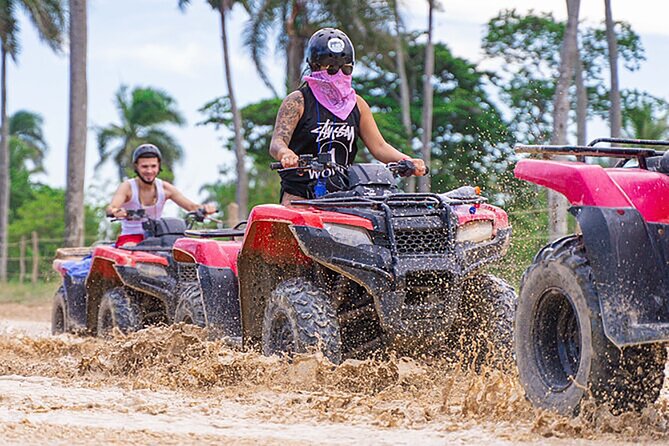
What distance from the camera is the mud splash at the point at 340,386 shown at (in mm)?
4785

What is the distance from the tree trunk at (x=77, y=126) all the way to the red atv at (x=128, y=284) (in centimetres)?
1193

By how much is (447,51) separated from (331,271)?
3553 cm

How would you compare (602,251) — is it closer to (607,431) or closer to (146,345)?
(607,431)

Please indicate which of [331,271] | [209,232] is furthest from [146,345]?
[331,271]

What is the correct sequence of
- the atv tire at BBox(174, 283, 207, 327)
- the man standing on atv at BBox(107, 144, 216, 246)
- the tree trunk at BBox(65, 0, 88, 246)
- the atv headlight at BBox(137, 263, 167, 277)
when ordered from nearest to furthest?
the atv tire at BBox(174, 283, 207, 327)
the atv headlight at BBox(137, 263, 167, 277)
the man standing on atv at BBox(107, 144, 216, 246)
the tree trunk at BBox(65, 0, 88, 246)

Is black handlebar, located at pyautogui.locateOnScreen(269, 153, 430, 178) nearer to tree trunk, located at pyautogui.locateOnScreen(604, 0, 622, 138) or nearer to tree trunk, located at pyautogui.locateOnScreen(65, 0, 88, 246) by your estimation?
tree trunk, located at pyautogui.locateOnScreen(65, 0, 88, 246)

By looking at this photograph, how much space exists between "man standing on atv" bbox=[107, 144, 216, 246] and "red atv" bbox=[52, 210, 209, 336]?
0.72ft

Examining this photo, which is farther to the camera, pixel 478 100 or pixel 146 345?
pixel 478 100

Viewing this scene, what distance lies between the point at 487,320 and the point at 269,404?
1498mm

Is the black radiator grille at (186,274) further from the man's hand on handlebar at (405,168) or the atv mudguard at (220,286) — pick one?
the man's hand on handlebar at (405,168)

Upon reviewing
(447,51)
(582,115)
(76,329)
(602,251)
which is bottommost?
(76,329)

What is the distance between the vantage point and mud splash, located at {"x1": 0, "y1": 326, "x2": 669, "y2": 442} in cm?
479

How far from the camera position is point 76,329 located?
1193 cm

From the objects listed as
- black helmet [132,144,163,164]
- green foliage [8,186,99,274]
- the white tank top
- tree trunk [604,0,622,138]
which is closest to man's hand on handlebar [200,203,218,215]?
the white tank top
